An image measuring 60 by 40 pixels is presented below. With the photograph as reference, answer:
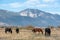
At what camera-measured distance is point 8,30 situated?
150ft

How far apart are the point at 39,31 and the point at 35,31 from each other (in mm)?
805

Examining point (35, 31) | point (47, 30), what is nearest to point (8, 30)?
point (35, 31)

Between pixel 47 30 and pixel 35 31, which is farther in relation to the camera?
pixel 35 31

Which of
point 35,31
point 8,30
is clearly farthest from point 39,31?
point 8,30

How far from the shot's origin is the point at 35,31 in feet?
145

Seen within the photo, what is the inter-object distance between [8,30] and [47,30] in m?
11.9

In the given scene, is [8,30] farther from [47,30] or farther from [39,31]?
[47,30]

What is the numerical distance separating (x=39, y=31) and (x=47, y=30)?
28.3ft

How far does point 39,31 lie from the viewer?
4450 centimetres

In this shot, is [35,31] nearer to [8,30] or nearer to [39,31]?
[39,31]

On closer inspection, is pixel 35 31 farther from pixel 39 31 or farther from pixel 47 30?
pixel 47 30

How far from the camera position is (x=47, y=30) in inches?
1415

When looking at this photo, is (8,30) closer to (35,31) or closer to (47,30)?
(35,31)
